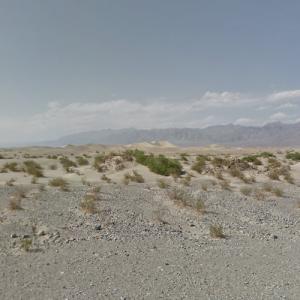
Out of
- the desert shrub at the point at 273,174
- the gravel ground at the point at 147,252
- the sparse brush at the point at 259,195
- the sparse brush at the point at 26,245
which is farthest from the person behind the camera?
the desert shrub at the point at 273,174

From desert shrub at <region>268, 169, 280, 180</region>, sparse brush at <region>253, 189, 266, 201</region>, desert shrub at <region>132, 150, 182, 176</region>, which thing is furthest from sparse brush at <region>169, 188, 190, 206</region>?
desert shrub at <region>268, 169, 280, 180</region>

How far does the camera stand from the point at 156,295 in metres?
7.98

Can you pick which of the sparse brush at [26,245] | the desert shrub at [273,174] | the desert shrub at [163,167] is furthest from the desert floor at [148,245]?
the desert shrub at [163,167]

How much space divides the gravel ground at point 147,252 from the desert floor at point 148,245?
0.02 metres

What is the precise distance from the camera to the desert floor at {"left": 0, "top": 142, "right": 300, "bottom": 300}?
8398 millimetres

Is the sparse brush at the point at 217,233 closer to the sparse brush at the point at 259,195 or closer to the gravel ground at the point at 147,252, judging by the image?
the gravel ground at the point at 147,252

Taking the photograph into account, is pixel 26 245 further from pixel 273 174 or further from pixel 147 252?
pixel 273 174

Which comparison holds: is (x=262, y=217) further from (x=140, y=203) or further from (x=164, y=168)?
(x=164, y=168)

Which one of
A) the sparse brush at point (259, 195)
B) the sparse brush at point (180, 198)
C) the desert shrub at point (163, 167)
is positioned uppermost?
the desert shrub at point (163, 167)

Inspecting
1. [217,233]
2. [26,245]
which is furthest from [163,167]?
[26,245]

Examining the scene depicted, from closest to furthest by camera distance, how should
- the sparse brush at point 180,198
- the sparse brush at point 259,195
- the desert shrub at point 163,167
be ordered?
1. the sparse brush at point 180,198
2. the sparse brush at point 259,195
3. the desert shrub at point 163,167

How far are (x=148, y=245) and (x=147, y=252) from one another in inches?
27.7

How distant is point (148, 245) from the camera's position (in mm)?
11727

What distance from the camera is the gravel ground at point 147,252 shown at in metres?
8.32
